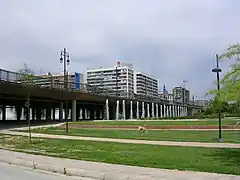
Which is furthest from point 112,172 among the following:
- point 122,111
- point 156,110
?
point 156,110

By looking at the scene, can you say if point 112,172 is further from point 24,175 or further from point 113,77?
point 113,77

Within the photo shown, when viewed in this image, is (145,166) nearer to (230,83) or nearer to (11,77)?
(230,83)

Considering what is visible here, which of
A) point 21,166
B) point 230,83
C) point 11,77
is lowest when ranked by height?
point 21,166

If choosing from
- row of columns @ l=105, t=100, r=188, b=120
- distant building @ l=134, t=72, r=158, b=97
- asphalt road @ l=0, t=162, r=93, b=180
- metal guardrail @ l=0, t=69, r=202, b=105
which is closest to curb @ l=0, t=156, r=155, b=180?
asphalt road @ l=0, t=162, r=93, b=180

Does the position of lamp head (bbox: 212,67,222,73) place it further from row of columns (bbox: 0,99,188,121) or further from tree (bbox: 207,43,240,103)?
row of columns (bbox: 0,99,188,121)

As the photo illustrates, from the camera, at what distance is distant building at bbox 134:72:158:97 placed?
472 ft

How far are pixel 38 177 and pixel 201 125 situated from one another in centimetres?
2828

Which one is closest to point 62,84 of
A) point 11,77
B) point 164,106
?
point 11,77

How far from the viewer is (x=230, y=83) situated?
1591cm

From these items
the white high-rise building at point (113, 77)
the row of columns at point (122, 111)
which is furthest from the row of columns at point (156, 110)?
the white high-rise building at point (113, 77)

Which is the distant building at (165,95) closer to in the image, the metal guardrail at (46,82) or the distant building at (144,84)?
the distant building at (144,84)

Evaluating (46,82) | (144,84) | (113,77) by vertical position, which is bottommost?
(46,82)

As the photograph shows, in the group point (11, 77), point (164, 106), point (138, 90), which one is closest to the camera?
point (11, 77)

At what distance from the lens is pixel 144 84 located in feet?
497
